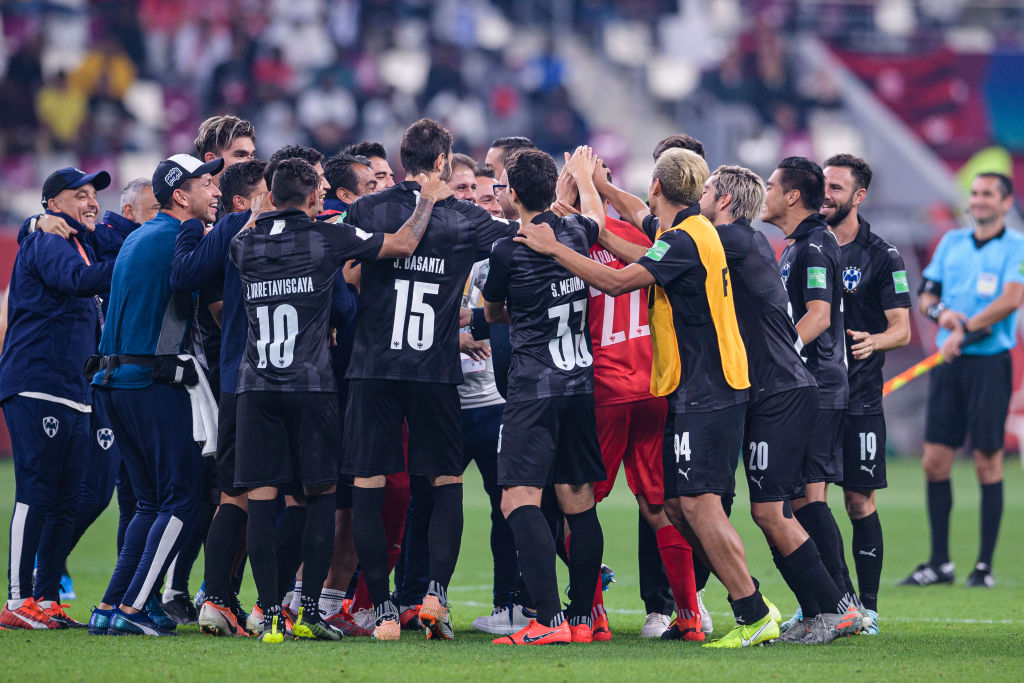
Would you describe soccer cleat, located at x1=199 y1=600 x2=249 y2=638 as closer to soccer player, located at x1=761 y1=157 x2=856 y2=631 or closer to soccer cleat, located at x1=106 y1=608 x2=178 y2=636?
soccer cleat, located at x1=106 y1=608 x2=178 y2=636

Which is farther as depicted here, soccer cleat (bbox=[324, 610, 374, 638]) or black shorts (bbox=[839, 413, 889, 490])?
black shorts (bbox=[839, 413, 889, 490])

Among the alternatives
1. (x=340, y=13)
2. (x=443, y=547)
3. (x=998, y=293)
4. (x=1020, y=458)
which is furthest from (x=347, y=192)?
(x=340, y=13)

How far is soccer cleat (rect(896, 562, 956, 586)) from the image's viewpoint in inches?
362

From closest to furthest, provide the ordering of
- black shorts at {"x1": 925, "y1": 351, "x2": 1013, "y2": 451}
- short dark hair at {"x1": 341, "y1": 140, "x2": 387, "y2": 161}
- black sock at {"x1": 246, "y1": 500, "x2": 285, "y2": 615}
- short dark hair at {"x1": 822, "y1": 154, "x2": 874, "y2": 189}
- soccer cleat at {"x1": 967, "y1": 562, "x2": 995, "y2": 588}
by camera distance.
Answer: black sock at {"x1": 246, "y1": 500, "x2": 285, "y2": 615} → short dark hair at {"x1": 822, "y1": 154, "x2": 874, "y2": 189} → short dark hair at {"x1": 341, "y1": 140, "x2": 387, "y2": 161} → soccer cleat at {"x1": 967, "y1": 562, "x2": 995, "y2": 588} → black shorts at {"x1": 925, "y1": 351, "x2": 1013, "y2": 451}

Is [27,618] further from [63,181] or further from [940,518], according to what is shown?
[940,518]

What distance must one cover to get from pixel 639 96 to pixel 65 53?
33.6 ft

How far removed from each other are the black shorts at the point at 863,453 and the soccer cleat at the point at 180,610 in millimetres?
3760

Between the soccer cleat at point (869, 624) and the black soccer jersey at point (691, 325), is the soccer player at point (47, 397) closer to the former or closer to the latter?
the black soccer jersey at point (691, 325)

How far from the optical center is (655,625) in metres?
6.65

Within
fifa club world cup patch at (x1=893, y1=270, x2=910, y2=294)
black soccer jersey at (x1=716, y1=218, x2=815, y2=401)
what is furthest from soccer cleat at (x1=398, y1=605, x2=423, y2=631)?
fifa club world cup patch at (x1=893, y1=270, x2=910, y2=294)

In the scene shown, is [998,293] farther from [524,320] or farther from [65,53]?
[65,53]

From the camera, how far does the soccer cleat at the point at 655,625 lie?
6.61 m

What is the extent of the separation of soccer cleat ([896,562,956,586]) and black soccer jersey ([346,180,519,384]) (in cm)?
461

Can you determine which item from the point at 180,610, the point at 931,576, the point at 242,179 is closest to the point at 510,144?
the point at 242,179
